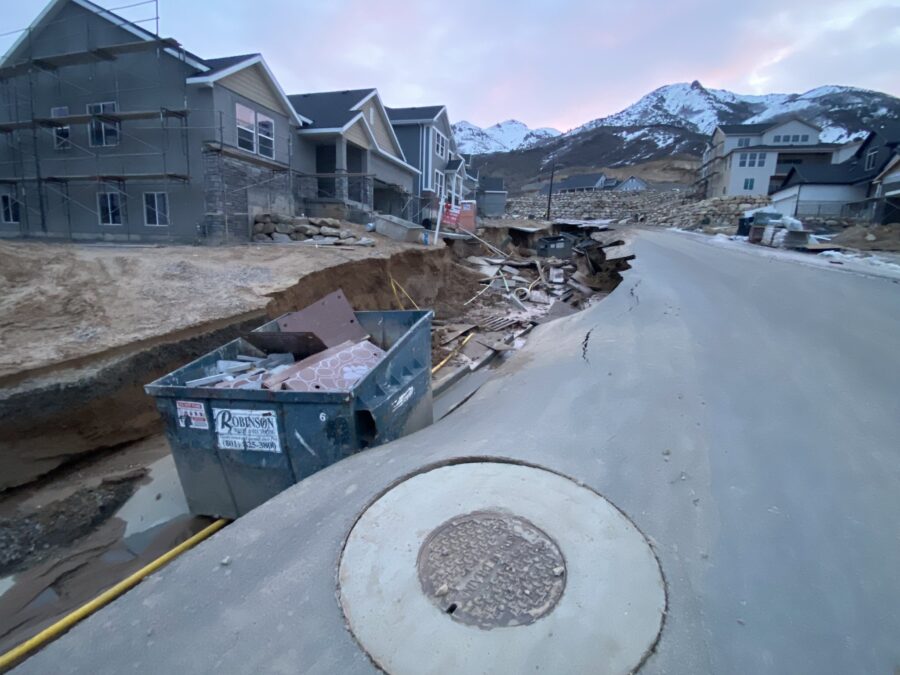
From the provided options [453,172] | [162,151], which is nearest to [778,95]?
[453,172]

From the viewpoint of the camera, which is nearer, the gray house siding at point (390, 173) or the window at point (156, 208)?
the window at point (156, 208)

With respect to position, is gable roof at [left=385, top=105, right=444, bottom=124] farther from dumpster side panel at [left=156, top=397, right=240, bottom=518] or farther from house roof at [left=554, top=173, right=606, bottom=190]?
house roof at [left=554, top=173, right=606, bottom=190]

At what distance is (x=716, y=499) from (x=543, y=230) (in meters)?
26.6

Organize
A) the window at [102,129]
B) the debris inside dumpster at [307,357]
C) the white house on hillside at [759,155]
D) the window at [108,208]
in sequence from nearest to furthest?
the debris inside dumpster at [307,357] < the window at [102,129] < the window at [108,208] < the white house on hillside at [759,155]

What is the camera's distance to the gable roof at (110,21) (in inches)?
639

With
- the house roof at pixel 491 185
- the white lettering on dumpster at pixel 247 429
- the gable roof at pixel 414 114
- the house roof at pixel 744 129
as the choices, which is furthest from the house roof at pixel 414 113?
the house roof at pixel 744 129

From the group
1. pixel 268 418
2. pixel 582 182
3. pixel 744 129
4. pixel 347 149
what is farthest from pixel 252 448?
pixel 582 182

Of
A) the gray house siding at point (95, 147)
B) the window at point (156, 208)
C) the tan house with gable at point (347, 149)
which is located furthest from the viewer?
the tan house with gable at point (347, 149)

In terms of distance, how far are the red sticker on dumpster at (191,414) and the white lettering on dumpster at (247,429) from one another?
0.36ft

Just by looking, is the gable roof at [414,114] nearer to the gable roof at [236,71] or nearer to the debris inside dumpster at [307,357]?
the gable roof at [236,71]

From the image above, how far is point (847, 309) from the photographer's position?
22.0 ft

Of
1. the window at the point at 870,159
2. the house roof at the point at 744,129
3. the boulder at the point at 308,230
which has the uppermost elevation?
the house roof at the point at 744,129

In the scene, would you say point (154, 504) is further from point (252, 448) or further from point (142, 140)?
point (142, 140)

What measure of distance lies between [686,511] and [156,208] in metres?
19.7
